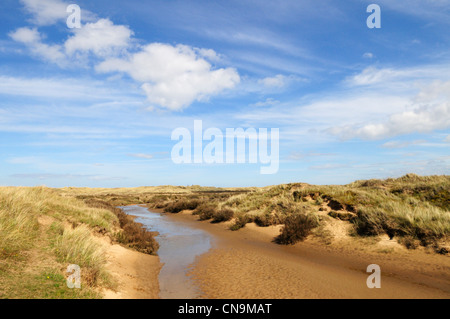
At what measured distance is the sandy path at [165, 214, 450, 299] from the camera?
7.77 meters

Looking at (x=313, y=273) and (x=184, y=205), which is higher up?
(x=313, y=273)

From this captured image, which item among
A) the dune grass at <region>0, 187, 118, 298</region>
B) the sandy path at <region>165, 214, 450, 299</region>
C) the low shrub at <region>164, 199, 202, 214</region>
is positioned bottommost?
the low shrub at <region>164, 199, 202, 214</region>

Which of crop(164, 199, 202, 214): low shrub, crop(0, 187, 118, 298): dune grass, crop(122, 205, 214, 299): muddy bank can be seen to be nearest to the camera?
crop(0, 187, 118, 298): dune grass

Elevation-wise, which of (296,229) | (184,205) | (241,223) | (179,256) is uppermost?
(296,229)

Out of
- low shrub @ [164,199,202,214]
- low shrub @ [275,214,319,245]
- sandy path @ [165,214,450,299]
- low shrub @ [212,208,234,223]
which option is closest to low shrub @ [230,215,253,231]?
low shrub @ [212,208,234,223]

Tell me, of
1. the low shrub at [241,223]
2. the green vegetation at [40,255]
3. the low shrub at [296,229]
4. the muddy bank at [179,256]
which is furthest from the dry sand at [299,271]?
the low shrub at [241,223]

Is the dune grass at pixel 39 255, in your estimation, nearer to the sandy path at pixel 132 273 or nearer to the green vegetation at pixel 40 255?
the green vegetation at pixel 40 255

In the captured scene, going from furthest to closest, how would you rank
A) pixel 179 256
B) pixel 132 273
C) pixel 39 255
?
pixel 179 256
pixel 132 273
pixel 39 255

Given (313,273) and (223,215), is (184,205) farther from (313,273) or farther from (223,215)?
(313,273)

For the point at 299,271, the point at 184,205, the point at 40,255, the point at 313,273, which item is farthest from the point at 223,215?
the point at 40,255

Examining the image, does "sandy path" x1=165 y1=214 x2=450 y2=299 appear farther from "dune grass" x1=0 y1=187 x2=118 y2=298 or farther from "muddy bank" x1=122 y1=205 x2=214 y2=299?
"dune grass" x1=0 y1=187 x2=118 y2=298

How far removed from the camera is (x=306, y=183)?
24156 mm

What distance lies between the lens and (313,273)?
9586mm
